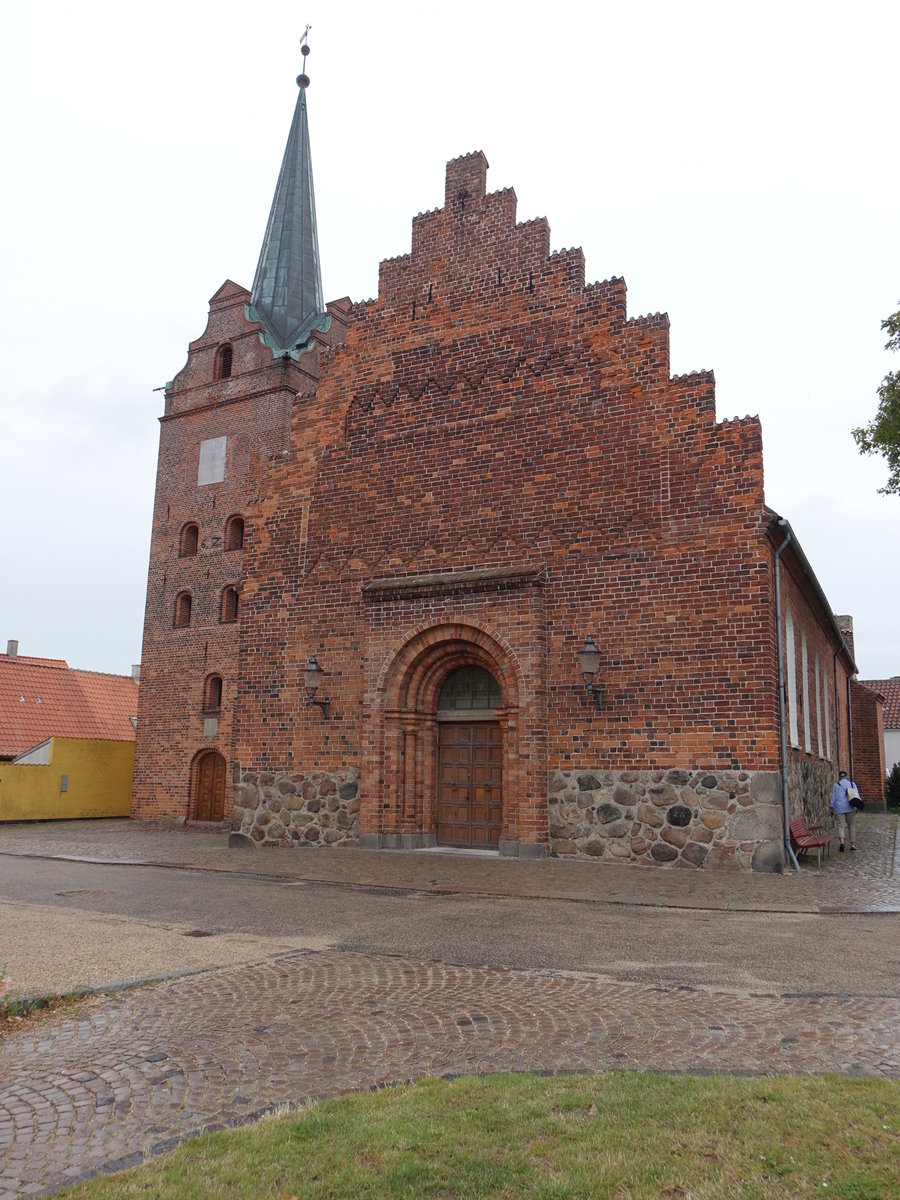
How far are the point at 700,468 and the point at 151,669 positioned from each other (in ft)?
65.0

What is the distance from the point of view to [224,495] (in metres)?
27.5

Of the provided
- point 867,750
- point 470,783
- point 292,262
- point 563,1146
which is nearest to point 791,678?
point 470,783

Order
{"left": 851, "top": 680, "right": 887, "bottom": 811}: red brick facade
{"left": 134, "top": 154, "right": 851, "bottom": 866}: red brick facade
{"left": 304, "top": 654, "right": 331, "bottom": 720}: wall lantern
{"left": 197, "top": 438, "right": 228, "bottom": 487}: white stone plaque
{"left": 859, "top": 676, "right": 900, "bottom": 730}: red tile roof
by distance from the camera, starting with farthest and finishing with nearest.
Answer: {"left": 859, "top": 676, "right": 900, "bottom": 730}: red tile roof < {"left": 851, "top": 680, "right": 887, "bottom": 811}: red brick facade < {"left": 197, "top": 438, "right": 228, "bottom": 487}: white stone plaque < {"left": 304, "top": 654, "right": 331, "bottom": 720}: wall lantern < {"left": 134, "top": 154, "right": 851, "bottom": 866}: red brick facade

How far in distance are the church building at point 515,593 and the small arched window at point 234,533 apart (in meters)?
8.27

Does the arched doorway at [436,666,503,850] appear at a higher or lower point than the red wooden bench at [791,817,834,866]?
higher

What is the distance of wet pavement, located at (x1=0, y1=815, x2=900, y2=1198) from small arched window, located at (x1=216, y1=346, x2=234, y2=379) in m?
25.1

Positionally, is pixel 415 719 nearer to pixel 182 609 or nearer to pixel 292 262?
pixel 182 609

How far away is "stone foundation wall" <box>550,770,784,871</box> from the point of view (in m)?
12.5

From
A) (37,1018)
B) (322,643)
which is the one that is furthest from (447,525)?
(37,1018)

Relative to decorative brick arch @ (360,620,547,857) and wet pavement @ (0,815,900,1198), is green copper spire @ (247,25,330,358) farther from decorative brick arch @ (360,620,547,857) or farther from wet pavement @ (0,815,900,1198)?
wet pavement @ (0,815,900,1198)

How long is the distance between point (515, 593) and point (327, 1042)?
10.3 meters

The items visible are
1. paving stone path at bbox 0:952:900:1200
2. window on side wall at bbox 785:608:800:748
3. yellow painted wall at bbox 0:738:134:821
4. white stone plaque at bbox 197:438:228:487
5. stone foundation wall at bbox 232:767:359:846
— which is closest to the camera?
paving stone path at bbox 0:952:900:1200

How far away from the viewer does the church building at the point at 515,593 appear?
1322 cm

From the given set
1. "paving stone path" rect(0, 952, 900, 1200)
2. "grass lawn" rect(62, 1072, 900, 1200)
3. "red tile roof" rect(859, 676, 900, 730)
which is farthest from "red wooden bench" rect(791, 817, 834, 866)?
"red tile roof" rect(859, 676, 900, 730)
